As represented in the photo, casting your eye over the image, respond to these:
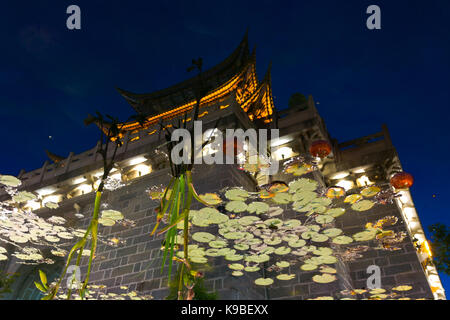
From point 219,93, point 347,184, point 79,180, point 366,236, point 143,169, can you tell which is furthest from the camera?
point 219,93

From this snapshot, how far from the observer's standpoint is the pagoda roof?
14217 millimetres

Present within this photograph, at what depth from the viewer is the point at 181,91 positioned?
15.5 meters

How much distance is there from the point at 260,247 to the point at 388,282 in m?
2.93

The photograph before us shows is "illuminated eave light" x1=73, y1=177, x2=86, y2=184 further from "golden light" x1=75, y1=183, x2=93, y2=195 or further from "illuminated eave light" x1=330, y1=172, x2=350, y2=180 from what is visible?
"illuminated eave light" x1=330, y1=172, x2=350, y2=180

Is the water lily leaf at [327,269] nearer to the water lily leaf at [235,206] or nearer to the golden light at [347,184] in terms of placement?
the water lily leaf at [235,206]

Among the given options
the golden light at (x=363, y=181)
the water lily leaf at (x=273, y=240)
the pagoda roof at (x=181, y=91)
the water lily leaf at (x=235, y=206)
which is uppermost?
the pagoda roof at (x=181, y=91)

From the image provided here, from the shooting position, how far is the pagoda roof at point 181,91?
46.6ft

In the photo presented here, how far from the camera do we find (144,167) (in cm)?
859

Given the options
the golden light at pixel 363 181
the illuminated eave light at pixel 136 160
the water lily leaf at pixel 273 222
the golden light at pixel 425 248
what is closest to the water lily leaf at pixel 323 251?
the water lily leaf at pixel 273 222

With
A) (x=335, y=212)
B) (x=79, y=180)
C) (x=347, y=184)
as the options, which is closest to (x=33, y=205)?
(x=79, y=180)

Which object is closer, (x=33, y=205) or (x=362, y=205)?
(x=362, y=205)

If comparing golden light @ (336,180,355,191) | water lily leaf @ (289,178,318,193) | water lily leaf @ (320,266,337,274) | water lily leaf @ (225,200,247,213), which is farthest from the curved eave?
water lily leaf @ (320,266,337,274)

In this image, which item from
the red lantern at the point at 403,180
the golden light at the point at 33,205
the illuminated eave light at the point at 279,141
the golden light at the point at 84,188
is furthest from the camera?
the golden light at the point at 33,205

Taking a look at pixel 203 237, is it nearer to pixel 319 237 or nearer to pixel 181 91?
pixel 319 237
